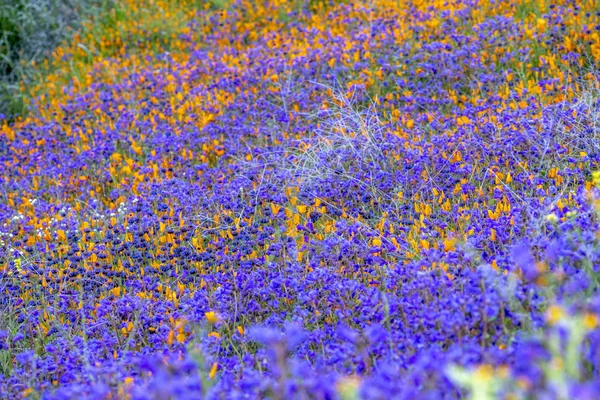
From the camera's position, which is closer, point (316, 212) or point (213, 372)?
point (213, 372)

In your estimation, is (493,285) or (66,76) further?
(66,76)

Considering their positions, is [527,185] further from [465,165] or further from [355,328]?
[355,328]

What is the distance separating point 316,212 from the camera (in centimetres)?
483

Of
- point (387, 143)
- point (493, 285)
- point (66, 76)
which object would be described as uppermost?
point (493, 285)

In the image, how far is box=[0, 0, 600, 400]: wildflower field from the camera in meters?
2.73

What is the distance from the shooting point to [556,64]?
6383 millimetres

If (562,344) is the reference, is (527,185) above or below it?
below

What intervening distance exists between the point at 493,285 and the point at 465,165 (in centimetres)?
214

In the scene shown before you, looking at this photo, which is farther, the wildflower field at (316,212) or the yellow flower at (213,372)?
the yellow flower at (213,372)

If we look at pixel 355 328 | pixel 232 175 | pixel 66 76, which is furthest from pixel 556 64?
pixel 66 76

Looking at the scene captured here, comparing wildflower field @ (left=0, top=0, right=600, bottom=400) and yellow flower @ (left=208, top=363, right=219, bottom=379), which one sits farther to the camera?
yellow flower @ (left=208, top=363, right=219, bottom=379)

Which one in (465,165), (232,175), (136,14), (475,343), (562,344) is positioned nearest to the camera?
(562,344)

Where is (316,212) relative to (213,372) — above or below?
below

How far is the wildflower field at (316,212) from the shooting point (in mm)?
2730
